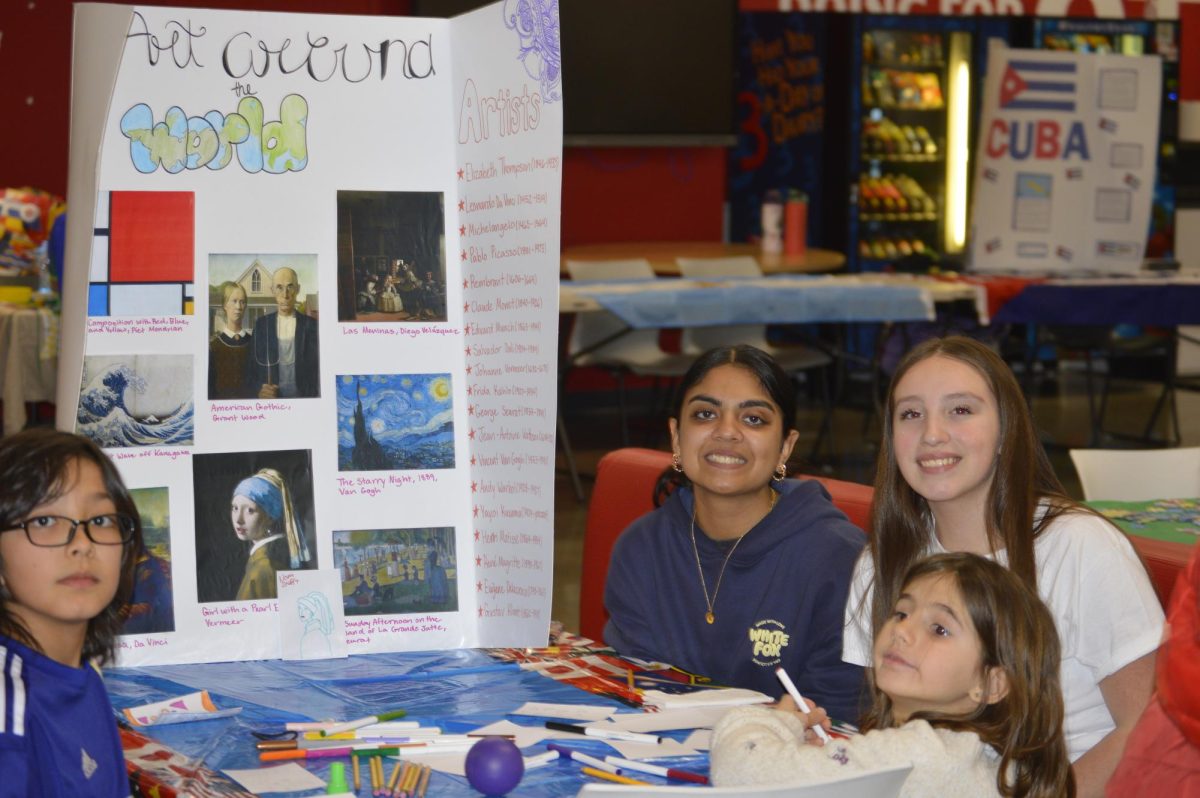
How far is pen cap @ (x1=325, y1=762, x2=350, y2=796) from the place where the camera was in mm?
1695

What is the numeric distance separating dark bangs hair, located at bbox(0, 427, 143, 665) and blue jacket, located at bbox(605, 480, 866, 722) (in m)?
1.01

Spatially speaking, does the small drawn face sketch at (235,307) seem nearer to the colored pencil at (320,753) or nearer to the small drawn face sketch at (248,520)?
the small drawn face sketch at (248,520)

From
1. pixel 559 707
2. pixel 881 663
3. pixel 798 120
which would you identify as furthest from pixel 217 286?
pixel 798 120

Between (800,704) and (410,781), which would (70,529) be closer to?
(410,781)

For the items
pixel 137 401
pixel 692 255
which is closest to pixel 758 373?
pixel 137 401

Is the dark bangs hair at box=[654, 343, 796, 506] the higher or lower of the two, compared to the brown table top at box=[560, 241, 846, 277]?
lower

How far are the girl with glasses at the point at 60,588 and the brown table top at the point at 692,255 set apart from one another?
5728mm

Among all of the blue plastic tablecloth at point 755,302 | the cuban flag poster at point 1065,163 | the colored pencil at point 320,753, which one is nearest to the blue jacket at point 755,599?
the colored pencil at point 320,753

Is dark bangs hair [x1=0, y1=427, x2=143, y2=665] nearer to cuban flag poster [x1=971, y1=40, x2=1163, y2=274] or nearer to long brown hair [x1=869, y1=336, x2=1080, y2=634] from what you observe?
long brown hair [x1=869, y1=336, x2=1080, y2=634]

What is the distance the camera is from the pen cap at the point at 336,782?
5.56 ft

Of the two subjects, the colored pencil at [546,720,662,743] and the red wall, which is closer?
the colored pencil at [546,720,662,743]

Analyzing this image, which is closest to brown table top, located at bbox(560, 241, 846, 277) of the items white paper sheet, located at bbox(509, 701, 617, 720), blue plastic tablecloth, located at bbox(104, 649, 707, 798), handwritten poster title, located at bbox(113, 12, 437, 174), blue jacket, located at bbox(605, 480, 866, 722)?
blue jacket, located at bbox(605, 480, 866, 722)

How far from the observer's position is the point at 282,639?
7.68 ft

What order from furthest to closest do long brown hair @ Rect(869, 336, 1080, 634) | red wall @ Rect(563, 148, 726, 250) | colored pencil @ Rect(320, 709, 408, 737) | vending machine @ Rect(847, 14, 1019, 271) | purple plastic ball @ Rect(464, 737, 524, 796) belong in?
1. vending machine @ Rect(847, 14, 1019, 271)
2. red wall @ Rect(563, 148, 726, 250)
3. long brown hair @ Rect(869, 336, 1080, 634)
4. colored pencil @ Rect(320, 709, 408, 737)
5. purple plastic ball @ Rect(464, 737, 524, 796)
